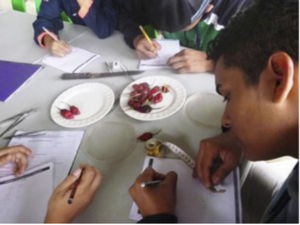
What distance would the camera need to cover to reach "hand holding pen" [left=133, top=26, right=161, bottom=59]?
1.19m

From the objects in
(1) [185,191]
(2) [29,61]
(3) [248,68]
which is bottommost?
(2) [29,61]

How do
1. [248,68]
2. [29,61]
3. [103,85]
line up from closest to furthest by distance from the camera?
[248,68] < [103,85] < [29,61]

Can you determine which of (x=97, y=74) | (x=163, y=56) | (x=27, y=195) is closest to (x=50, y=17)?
(x=97, y=74)

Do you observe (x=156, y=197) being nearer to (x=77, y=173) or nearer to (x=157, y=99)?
(x=77, y=173)

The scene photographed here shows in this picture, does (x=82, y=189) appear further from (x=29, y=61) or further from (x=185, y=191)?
(x=29, y=61)

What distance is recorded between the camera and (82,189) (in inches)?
29.6

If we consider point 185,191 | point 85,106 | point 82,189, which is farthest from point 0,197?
point 185,191

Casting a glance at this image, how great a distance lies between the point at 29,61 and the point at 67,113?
0.46m

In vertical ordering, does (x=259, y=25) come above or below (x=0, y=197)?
above

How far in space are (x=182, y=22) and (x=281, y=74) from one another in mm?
711

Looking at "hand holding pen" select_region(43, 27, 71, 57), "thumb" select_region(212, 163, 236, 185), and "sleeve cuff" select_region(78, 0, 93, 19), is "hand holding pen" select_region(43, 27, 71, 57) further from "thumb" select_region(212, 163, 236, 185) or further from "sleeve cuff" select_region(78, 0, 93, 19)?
"thumb" select_region(212, 163, 236, 185)

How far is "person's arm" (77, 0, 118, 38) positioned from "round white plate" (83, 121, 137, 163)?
586mm

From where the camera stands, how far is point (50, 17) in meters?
1.45

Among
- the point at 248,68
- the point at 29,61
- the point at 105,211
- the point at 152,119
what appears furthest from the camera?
the point at 29,61
